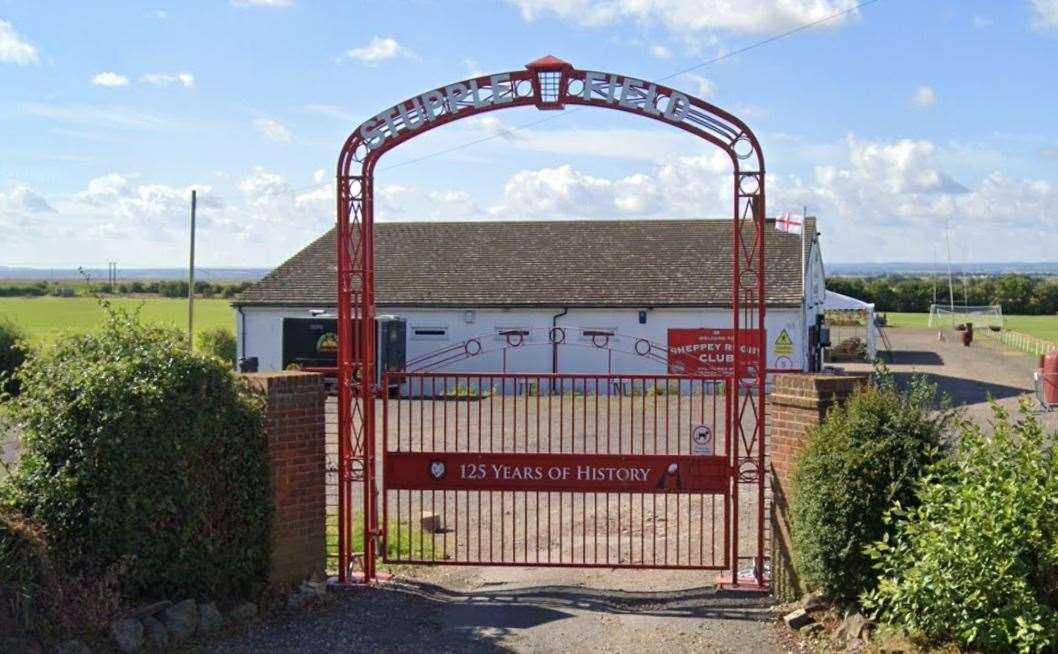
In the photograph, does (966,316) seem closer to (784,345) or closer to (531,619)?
(784,345)

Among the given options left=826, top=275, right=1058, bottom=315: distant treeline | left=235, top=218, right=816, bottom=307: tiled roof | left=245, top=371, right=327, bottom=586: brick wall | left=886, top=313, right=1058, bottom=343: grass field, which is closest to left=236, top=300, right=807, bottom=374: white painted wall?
left=235, top=218, right=816, bottom=307: tiled roof

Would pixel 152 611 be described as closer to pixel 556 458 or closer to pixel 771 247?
pixel 556 458

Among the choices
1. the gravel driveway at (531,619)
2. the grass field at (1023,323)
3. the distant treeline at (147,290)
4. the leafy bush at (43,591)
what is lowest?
the gravel driveway at (531,619)

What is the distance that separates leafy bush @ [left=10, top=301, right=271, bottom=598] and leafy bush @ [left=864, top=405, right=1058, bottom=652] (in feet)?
15.2

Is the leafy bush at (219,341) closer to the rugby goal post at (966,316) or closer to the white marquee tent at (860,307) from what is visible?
the white marquee tent at (860,307)

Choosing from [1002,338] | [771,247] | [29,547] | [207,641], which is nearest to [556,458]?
[207,641]

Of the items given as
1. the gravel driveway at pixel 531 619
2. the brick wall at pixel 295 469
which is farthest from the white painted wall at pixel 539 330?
the brick wall at pixel 295 469

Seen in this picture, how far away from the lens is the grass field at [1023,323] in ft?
187

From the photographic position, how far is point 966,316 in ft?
210

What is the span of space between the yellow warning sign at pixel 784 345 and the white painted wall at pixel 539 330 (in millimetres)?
150

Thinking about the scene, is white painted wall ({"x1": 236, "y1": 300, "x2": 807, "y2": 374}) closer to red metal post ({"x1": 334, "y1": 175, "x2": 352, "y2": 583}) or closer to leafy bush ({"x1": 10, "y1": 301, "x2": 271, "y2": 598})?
red metal post ({"x1": 334, "y1": 175, "x2": 352, "y2": 583})

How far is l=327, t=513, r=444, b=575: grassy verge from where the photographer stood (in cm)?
966

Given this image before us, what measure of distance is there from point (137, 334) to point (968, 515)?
6.00 metres

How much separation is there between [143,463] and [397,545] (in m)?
3.16
